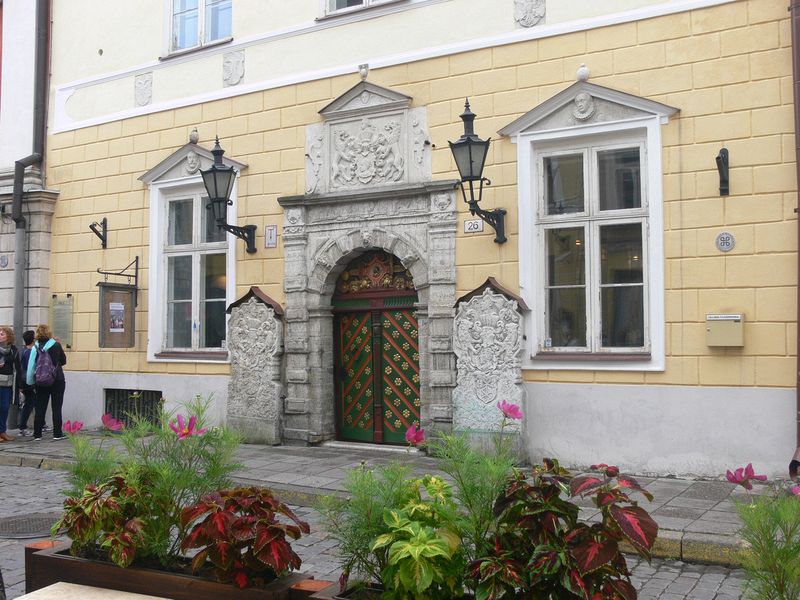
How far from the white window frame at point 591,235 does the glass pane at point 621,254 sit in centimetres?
9

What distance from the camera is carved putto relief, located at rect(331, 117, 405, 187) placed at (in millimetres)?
10172

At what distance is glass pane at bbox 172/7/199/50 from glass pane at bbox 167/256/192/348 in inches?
124

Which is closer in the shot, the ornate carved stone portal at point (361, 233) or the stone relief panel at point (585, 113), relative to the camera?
the stone relief panel at point (585, 113)

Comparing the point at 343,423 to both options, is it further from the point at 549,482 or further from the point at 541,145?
the point at 549,482

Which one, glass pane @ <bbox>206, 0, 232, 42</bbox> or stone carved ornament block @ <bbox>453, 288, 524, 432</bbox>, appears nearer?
stone carved ornament block @ <bbox>453, 288, 524, 432</bbox>

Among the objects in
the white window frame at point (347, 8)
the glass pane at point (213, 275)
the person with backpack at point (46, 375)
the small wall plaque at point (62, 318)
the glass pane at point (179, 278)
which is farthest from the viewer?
the small wall plaque at point (62, 318)

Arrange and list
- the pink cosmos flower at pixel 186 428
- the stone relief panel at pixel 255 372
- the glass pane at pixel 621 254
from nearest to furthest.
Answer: the pink cosmos flower at pixel 186 428, the glass pane at pixel 621 254, the stone relief panel at pixel 255 372

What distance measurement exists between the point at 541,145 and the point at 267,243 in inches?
152

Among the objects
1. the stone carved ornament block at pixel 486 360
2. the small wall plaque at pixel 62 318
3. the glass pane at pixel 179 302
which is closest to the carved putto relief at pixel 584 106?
the stone carved ornament block at pixel 486 360

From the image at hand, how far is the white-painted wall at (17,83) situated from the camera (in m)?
13.4

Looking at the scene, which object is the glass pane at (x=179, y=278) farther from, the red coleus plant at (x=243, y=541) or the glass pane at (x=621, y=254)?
the red coleus plant at (x=243, y=541)

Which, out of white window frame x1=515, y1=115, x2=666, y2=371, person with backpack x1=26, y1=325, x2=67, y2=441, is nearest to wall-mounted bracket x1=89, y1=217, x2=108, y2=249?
person with backpack x1=26, y1=325, x2=67, y2=441

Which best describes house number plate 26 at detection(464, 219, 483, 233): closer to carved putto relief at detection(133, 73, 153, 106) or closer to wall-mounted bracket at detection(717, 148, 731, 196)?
wall-mounted bracket at detection(717, 148, 731, 196)

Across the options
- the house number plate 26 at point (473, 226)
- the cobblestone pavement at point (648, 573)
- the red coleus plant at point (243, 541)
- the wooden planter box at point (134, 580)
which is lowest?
the cobblestone pavement at point (648, 573)
